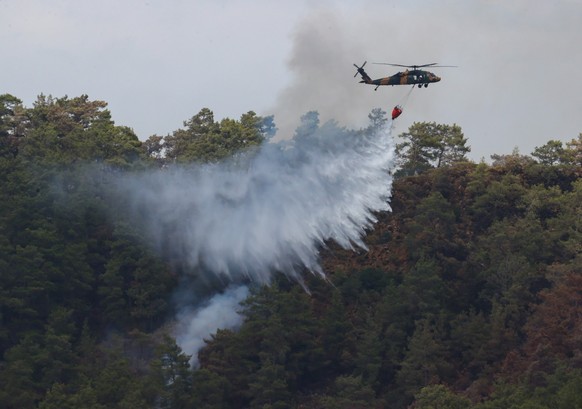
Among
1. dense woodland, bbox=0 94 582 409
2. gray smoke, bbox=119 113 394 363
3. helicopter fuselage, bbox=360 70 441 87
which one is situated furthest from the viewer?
gray smoke, bbox=119 113 394 363

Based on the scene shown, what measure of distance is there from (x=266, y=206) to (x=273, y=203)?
45 centimetres

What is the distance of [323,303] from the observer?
8912 cm

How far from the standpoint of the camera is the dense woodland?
7806 centimetres

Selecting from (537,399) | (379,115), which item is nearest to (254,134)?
(379,115)

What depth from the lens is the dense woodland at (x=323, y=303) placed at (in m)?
78.1

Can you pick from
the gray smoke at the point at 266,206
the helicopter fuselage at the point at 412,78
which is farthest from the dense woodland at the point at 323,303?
the helicopter fuselage at the point at 412,78

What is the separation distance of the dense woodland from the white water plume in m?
1.63

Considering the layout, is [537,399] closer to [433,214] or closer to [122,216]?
[433,214]

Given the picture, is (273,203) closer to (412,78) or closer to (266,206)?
(266,206)

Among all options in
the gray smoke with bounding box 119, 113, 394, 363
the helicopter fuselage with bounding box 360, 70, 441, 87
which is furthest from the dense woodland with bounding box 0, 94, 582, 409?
the helicopter fuselage with bounding box 360, 70, 441, 87

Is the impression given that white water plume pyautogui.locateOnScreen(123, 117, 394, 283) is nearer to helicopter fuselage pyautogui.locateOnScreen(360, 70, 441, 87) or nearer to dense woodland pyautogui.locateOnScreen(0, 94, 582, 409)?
dense woodland pyautogui.locateOnScreen(0, 94, 582, 409)

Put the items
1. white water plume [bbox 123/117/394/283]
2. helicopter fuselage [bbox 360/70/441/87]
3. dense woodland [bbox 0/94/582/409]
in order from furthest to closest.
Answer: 1. white water plume [bbox 123/117/394/283]
2. helicopter fuselage [bbox 360/70/441/87]
3. dense woodland [bbox 0/94/582/409]

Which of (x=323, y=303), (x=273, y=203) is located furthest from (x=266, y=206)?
(x=323, y=303)

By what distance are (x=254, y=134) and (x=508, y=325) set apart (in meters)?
26.2
